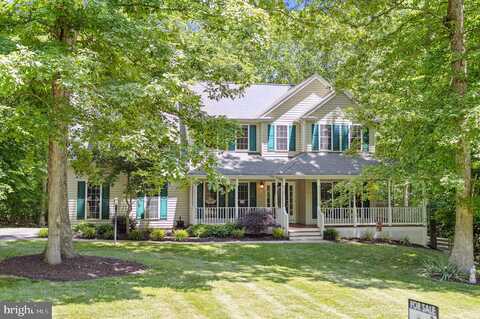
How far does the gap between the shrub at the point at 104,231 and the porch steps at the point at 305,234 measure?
777 cm

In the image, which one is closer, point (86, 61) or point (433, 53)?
point (86, 61)

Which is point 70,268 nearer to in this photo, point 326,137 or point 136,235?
point 136,235

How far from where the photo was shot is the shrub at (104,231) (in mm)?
18844

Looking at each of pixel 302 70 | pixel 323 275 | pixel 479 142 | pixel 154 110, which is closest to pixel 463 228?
pixel 479 142

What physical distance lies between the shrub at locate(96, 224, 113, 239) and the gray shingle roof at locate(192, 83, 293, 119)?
7.25 meters

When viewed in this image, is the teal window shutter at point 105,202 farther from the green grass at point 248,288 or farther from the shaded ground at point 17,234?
the green grass at point 248,288

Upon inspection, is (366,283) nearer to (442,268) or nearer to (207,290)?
(442,268)

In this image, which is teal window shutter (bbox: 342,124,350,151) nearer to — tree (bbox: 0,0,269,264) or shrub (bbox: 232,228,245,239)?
shrub (bbox: 232,228,245,239)

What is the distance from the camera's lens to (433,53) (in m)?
14.6

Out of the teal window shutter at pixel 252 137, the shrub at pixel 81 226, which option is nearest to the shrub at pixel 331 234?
the teal window shutter at pixel 252 137

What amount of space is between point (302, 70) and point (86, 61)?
28871 millimetres

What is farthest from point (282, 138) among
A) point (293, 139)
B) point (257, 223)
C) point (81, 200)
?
point (81, 200)

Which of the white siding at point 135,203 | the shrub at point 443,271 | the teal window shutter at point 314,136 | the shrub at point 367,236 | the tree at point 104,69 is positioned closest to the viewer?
the tree at point 104,69

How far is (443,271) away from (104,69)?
34.8 ft
